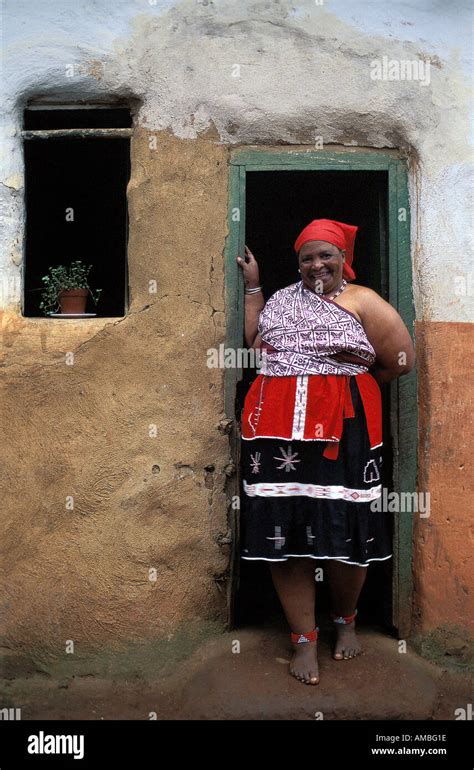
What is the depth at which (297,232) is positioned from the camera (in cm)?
543

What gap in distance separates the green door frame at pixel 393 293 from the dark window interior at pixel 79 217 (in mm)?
1269

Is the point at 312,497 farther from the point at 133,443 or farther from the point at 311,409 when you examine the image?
the point at 133,443

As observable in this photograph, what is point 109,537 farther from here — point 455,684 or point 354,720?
point 455,684

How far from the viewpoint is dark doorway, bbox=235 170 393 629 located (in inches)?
141

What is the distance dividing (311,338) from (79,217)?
104 inches

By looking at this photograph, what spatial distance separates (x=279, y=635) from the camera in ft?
11.6

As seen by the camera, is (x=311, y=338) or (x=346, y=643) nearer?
(x=311, y=338)

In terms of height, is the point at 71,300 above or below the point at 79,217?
below

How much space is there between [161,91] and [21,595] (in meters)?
2.35

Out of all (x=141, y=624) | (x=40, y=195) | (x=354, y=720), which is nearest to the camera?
(x=354, y=720)

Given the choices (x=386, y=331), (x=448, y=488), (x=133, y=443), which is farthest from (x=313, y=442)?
(x=133, y=443)

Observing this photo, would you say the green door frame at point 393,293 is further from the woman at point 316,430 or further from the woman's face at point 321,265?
the woman's face at point 321,265

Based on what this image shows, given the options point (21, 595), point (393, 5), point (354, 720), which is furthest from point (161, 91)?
point (354, 720)

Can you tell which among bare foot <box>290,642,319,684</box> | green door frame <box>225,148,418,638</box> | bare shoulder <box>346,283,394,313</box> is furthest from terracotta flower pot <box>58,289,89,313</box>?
bare foot <box>290,642,319,684</box>
